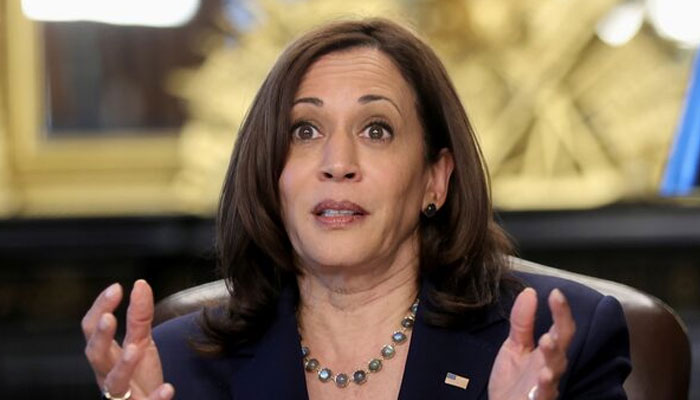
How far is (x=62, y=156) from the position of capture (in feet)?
19.4

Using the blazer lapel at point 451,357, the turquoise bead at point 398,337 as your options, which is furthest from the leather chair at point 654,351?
the turquoise bead at point 398,337

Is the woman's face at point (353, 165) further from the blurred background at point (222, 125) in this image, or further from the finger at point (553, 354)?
the blurred background at point (222, 125)

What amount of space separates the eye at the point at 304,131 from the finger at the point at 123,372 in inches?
22.8

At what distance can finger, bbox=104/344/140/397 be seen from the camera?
218 cm

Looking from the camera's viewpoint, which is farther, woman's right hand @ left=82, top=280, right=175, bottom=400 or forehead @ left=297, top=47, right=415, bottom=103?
forehead @ left=297, top=47, right=415, bottom=103

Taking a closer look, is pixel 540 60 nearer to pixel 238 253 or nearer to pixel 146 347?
pixel 238 253

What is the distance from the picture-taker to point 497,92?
19.5 feet

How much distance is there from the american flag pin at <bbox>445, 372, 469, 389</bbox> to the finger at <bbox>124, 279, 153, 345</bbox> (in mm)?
550

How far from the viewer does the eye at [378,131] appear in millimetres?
2607

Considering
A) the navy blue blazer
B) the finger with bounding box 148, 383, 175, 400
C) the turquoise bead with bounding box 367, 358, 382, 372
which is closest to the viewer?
the finger with bounding box 148, 383, 175, 400

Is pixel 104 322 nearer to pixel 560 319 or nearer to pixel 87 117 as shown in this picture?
pixel 560 319

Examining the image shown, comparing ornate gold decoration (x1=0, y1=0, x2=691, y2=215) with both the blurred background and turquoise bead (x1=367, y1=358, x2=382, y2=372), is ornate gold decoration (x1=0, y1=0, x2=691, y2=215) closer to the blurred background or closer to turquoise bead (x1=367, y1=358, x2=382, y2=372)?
the blurred background

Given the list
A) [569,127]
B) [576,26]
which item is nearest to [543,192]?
[569,127]

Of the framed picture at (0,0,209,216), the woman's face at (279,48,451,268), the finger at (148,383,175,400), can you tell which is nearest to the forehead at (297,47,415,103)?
the woman's face at (279,48,451,268)
